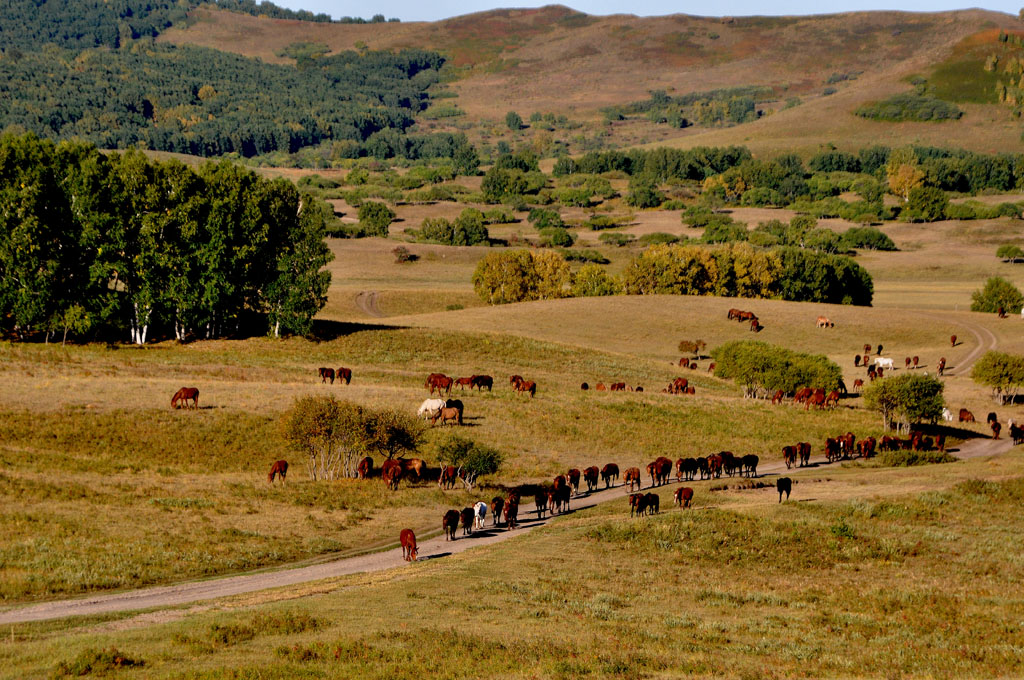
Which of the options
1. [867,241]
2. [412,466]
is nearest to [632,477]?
[412,466]

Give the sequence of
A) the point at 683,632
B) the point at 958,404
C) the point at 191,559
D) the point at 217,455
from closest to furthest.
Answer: the point at 683,632 → the point at 191,559 → the point at 217,455 → the point at 958,404

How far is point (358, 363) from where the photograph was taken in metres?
81.6

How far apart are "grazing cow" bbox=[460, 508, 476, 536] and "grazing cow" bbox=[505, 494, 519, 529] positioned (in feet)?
6.22

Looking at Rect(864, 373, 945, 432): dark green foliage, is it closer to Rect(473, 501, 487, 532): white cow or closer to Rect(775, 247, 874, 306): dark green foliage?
Rect(473, 501, 487, 532): white cow

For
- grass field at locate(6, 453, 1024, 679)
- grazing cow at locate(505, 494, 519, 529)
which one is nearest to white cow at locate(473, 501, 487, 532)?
grazing cow at locate(505, 494, 519, 529)

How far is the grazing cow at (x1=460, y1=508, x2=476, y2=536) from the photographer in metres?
40.9

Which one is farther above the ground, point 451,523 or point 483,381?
point 483,381

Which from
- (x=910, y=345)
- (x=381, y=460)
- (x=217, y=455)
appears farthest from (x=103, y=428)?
(x=910, y=345)

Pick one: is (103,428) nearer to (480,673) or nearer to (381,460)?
(381,460)

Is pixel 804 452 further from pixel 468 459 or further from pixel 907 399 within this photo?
pixel 468 459

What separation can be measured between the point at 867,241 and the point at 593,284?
7661 cm

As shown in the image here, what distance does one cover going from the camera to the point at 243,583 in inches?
1303

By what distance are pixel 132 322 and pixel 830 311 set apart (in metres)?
83.1

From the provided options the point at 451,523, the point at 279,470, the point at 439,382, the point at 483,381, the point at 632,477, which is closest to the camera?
the point at 451,523
